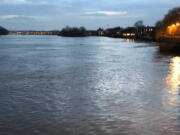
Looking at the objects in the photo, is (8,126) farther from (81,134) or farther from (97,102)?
(97,102)

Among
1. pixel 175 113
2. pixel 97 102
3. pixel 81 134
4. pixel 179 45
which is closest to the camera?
pixel 81 134

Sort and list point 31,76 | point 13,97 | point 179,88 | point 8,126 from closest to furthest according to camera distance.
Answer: point 8,126, point 13,97, point 179,88, point 31,76

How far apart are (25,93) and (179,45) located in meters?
31.3

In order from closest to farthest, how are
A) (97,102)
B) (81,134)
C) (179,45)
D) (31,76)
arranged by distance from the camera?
(81,134) < (97,102) < (31,76) < (179,45)

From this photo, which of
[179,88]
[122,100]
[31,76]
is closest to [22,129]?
[122,100]

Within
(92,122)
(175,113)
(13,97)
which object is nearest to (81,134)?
(92,122)

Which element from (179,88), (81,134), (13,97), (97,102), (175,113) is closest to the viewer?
(81,134)

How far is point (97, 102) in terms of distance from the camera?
1192 centimetres

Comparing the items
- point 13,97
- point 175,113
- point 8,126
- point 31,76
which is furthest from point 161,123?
point 31,76

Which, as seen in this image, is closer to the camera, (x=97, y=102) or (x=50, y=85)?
(x=97, y=102)

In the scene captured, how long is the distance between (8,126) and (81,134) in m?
2.04

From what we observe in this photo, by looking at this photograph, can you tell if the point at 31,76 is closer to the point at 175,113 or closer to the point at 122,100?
the point at 122,100

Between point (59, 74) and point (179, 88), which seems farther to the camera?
point (59, 74)

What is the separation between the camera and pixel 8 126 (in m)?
9.13
